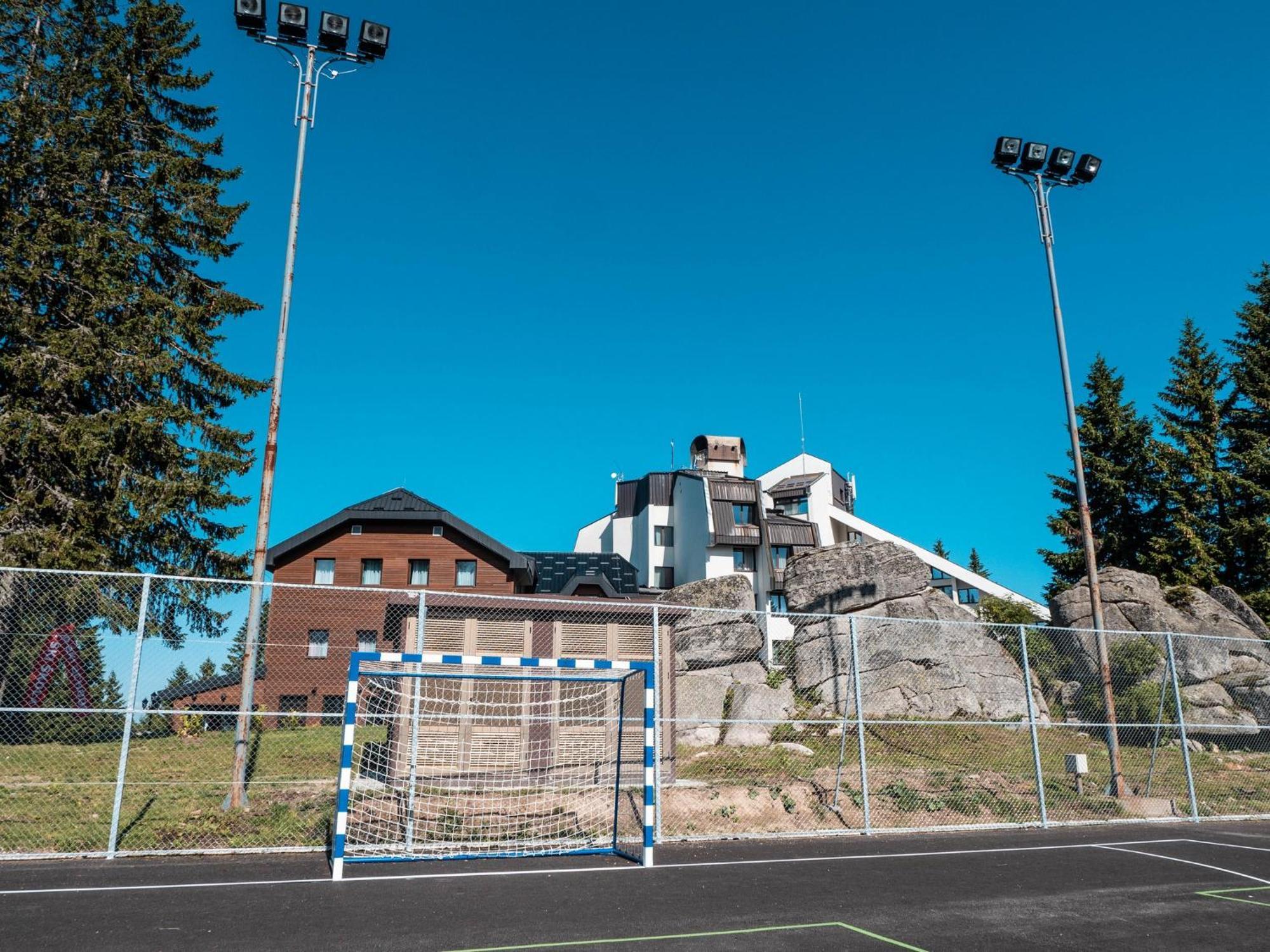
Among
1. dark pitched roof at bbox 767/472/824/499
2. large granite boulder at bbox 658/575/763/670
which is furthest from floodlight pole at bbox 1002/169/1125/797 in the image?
dark pitched roof at bbox 767/472/824/499

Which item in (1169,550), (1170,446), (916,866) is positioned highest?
(1170,446)

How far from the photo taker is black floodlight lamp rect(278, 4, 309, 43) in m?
13.8

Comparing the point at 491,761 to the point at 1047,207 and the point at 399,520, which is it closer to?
the point at 1047,207

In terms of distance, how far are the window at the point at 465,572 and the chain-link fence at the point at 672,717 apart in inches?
349

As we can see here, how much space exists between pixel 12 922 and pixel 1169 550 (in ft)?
124

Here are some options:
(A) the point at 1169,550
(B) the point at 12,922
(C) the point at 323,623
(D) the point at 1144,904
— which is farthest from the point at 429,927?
(A) the point at 1169,550

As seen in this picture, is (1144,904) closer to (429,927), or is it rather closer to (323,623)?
(429,927)

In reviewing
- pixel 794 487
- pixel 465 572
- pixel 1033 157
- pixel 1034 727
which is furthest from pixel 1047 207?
pixel 794 487

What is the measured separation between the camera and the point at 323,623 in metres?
25.1

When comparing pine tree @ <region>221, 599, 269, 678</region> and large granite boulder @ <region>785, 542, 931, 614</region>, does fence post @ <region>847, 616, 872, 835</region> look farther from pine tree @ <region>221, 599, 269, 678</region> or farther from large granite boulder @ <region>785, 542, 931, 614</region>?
large granite boulder @ <region>785, 542, 931, 614</region>

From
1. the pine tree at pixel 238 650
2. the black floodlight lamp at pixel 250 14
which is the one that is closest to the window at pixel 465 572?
the pine tree at pixel 238 650

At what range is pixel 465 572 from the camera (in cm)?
3550

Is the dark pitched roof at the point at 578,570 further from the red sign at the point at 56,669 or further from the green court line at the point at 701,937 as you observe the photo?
the green court line at the point at 701,937

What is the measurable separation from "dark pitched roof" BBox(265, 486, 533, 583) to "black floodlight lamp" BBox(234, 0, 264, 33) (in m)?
23.1
